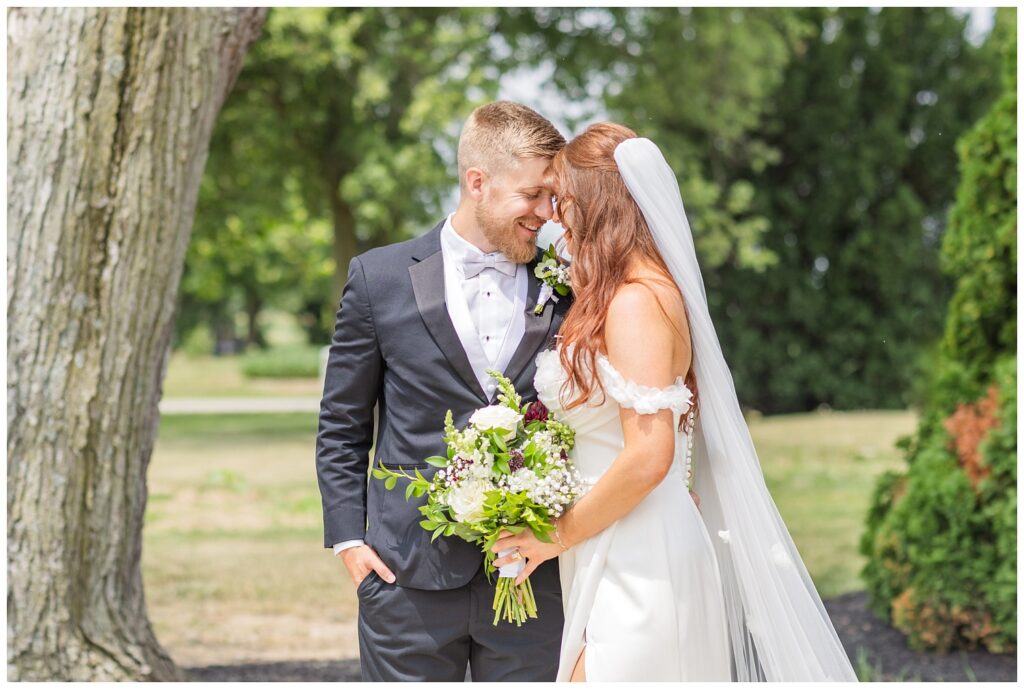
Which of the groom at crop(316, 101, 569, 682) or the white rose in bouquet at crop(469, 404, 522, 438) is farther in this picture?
the groom at crop(316, 101, 569, 682)

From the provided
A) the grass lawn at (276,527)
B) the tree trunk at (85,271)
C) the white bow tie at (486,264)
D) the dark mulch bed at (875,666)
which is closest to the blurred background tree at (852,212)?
the grass lawn at (276,527)

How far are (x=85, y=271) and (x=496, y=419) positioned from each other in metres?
2.47

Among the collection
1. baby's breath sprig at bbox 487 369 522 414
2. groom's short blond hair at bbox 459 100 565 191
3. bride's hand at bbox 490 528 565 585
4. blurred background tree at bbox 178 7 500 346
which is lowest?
bride's hand at bbox 490 528 565 585

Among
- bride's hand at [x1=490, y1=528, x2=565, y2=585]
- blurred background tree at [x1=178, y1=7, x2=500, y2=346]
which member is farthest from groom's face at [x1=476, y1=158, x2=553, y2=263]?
blurred background tree at [x1=178, y1=7, x2=500, y2=346]

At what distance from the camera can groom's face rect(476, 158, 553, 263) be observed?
3076 millimetres

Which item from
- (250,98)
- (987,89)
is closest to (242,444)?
(250,98)

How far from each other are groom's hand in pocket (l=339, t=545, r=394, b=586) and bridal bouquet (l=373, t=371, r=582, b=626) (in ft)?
0.75

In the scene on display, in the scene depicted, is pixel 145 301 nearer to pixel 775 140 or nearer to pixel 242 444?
pixel 242 444

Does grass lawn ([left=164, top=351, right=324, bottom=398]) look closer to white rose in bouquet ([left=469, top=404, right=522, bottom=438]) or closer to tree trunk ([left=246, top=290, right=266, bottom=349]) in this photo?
tree trunk ([left=246, top=290, right=266, bottom=349])

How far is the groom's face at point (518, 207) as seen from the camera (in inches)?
121

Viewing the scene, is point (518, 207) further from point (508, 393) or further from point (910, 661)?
point (910, 661)

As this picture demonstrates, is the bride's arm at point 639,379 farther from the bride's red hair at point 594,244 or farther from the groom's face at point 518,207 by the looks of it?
the groom's face at point 518,207

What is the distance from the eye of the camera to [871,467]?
45.5 ft

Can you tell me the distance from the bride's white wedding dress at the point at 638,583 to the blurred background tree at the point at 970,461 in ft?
9.44
